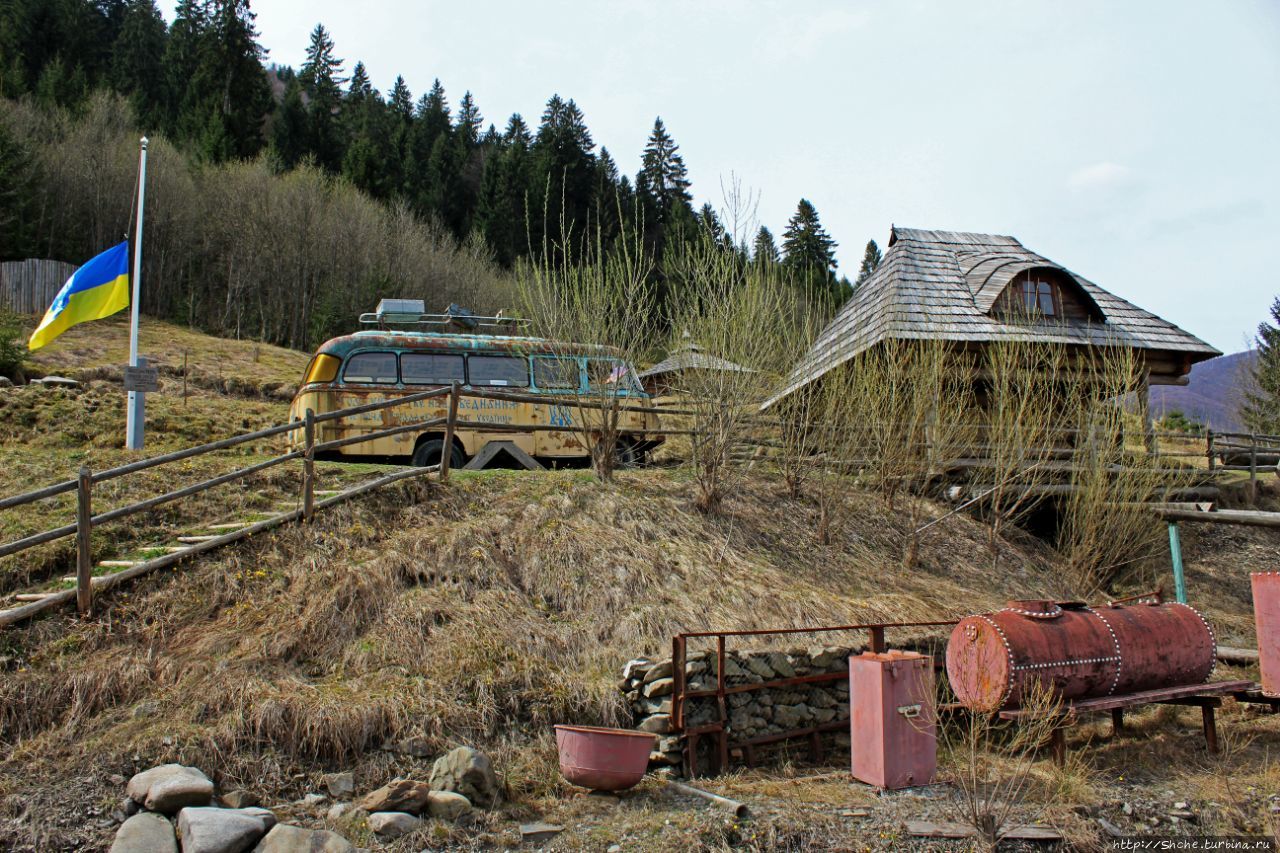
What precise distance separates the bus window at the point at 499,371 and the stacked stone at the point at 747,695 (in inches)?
274

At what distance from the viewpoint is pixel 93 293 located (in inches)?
505

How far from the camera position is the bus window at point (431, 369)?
14195mm

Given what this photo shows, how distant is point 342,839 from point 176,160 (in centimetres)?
3915

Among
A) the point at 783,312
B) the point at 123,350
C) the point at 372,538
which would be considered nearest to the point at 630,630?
the point at 372,538

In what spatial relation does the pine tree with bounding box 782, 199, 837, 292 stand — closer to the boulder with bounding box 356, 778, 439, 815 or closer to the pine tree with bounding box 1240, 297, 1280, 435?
the pine tree with bounding box 1240, 297, 1280, 435

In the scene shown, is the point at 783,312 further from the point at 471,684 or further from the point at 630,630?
the point at 471,684

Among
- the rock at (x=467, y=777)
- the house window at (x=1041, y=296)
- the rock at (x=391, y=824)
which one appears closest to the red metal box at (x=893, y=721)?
the rock at (x=467, y=777)

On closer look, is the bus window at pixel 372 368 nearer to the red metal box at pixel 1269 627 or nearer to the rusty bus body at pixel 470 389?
the rusty bus body at pixel 470 389

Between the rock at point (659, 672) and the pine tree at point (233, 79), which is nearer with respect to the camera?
the rock at point (659, 672)

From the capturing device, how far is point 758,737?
346 inches

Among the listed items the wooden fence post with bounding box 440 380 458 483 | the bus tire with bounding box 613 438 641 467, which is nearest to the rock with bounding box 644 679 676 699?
the wooden fence post with bounding box 440 380 458 483

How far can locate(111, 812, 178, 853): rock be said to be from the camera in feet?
18.3

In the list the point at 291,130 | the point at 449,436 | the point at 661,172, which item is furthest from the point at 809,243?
the point at 449,436

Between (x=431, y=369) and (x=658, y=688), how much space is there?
7.62 metres
